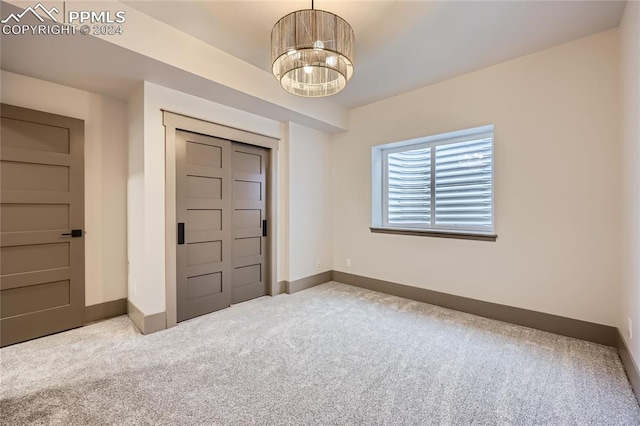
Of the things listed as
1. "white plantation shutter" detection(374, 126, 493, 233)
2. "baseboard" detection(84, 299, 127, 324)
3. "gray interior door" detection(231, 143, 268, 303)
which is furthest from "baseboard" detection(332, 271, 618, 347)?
"baseboard" detection(84, 299, 127, 324)

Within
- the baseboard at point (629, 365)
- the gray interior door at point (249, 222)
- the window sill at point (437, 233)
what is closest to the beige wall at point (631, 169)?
the baseboard at point (629, 365)

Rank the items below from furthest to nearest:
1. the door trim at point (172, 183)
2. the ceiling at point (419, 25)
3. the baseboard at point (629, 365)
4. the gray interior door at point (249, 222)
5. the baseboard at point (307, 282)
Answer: the baseboard at point (307, 282), the gray interior door at point (249, 222), the door trim at point (172, 183), the ceiling at point (419, 25), the baseboard at point (629, 365)

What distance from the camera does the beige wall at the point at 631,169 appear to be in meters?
1.87

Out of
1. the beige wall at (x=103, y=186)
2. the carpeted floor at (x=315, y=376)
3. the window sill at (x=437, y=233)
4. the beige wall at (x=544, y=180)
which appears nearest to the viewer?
the carpeted floor at (x=315, y=376)

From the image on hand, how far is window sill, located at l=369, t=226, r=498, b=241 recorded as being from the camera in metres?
3.16

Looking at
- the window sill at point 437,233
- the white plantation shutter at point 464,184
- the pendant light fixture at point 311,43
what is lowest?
the window sill at point 437,233

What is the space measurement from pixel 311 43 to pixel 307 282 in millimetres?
3295

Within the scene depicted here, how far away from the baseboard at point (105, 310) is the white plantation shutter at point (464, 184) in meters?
4.07

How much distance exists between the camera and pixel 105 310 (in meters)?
3.13

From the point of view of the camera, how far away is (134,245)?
9.82 ft

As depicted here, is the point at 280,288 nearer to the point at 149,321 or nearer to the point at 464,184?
the point at 149,321

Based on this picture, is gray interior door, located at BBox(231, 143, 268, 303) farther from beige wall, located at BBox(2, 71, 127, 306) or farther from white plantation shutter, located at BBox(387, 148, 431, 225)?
white plantation shutter, located at BBox(387, 148, 431, 225)

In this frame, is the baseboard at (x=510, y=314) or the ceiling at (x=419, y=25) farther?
the baseboard at (x=510, y=314)

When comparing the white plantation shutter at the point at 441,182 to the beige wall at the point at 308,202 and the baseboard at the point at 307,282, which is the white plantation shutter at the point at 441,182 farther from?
the baseboard at the point at 307,282
